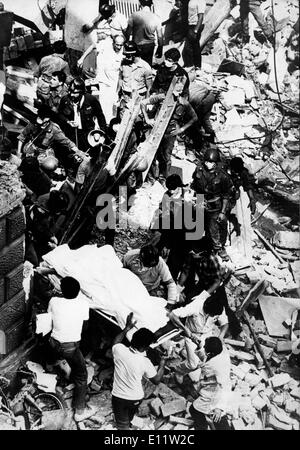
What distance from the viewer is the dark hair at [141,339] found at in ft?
22.2

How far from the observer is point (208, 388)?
279 inches

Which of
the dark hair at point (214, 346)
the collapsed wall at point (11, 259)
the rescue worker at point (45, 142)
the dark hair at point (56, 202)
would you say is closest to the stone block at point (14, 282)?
the collapsed wall at point (11, 259)

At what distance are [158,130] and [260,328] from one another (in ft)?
8.76

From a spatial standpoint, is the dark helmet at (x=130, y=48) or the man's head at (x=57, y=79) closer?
the man's head at (x=57, y=79)

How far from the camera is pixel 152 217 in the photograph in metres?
7.54

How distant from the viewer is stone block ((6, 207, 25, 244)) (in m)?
6.72

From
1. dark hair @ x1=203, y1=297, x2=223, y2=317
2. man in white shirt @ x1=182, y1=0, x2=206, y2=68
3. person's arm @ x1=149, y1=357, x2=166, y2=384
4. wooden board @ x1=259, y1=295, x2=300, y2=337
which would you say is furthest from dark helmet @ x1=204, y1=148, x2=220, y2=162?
person's arm @ x1=149, y1=357, x2=166, y2=384

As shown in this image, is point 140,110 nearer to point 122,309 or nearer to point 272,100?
point 272,100

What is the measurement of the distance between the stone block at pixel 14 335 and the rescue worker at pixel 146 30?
347cm

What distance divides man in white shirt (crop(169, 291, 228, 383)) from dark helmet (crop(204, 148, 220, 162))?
1.59 meters

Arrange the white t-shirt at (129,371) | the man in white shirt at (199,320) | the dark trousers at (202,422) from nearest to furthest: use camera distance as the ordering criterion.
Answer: the white t-shirt at (129,371) → the dark trousers at (202,422) → the man in white shirt at (199,320)

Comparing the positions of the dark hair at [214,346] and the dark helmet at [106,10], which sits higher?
the dark helmet at [106,10]

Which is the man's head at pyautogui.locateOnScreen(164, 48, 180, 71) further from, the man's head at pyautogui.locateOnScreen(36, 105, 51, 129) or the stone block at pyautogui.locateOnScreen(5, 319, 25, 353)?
the stone block at pyautogui.locateOnScreen(5, 319, 25, 353)

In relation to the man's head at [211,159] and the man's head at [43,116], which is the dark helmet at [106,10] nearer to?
the man's head at [43,116]
